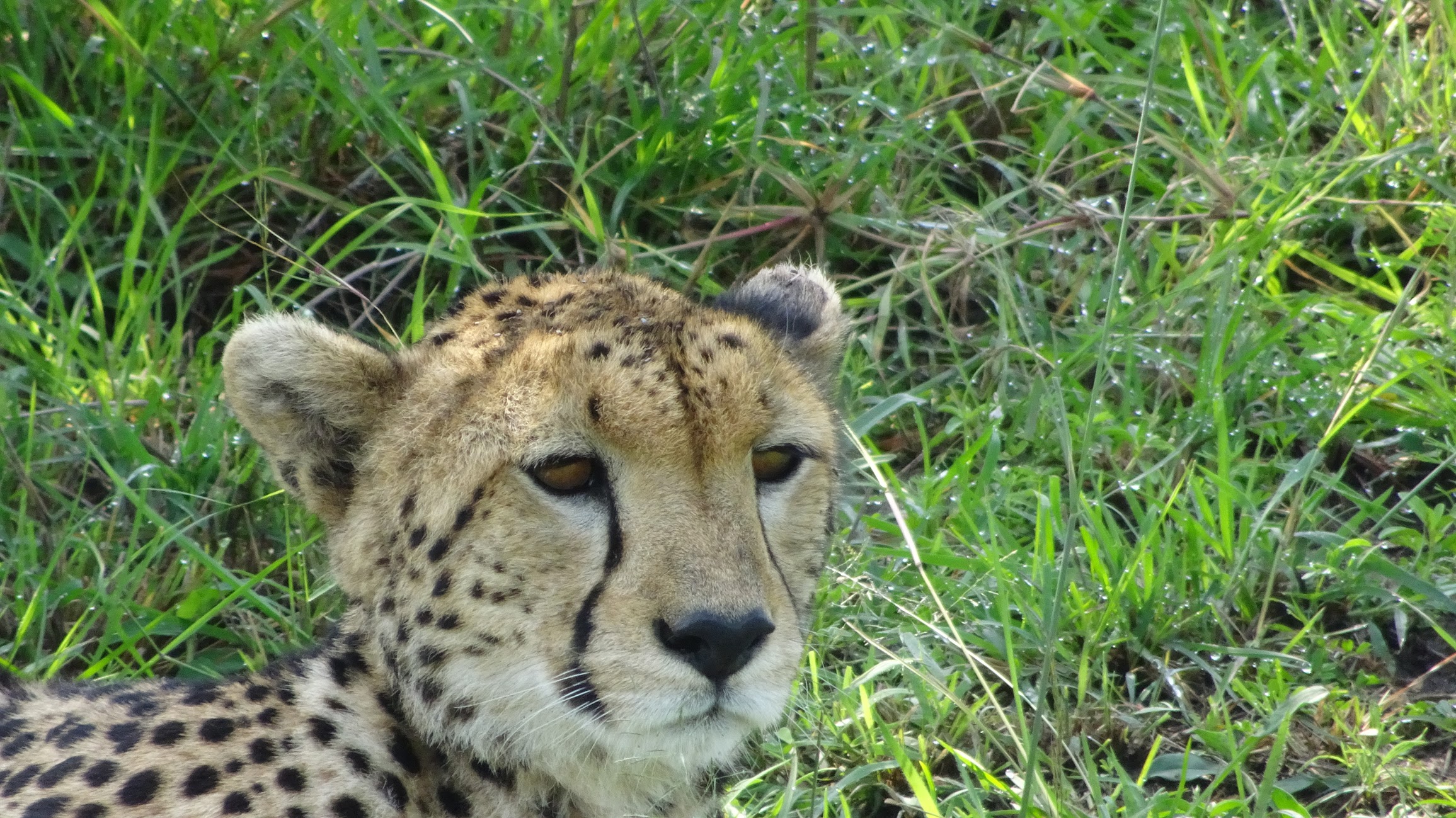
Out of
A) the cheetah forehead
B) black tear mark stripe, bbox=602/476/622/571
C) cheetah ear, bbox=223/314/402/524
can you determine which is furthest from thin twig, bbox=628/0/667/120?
black tear mark stripe, bbox=602/476/622/571

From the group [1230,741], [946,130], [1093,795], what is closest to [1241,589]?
[1230,741]

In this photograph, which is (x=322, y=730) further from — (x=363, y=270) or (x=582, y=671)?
(x=363, y=270)

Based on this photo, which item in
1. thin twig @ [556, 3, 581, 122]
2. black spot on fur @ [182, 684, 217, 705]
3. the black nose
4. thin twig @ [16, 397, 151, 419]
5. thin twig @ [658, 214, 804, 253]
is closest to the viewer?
the black nose

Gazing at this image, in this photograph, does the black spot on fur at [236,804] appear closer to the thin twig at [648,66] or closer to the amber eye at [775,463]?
the amber eye at [775,463]

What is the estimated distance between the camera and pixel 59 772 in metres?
2.62

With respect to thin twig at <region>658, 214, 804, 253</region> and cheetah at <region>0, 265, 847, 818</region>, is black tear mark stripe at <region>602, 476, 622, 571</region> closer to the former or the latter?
cheetah at <region>0, 265, 847, 818</region>

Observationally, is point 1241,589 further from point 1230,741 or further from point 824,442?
point 824,442

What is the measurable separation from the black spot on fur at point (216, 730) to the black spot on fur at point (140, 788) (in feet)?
0.27

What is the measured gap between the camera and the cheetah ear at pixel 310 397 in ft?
8.77

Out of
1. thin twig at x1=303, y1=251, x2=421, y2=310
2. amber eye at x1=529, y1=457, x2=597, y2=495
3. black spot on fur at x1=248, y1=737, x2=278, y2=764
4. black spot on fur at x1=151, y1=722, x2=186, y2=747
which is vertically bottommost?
black spot on fur at x1=248, y1=737, x2=278, y2=764

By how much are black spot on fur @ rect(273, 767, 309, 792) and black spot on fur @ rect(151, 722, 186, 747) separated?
175mm

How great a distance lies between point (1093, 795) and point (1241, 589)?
0.72m

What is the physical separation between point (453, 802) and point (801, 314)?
1059 millimetres

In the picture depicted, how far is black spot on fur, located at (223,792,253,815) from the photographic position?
2510 mm
